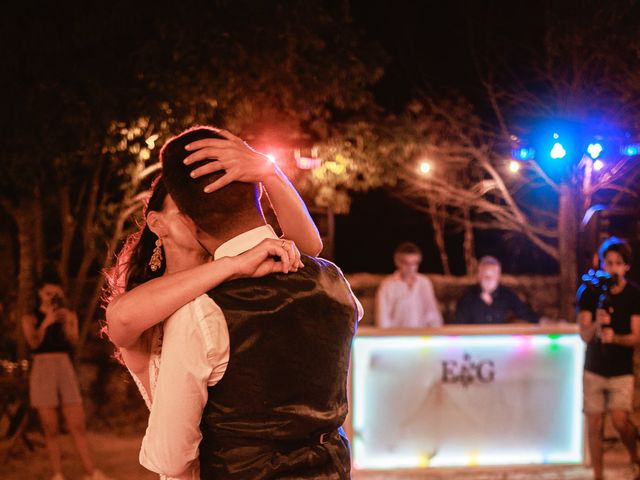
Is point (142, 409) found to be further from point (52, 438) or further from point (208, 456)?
point (208, 456)

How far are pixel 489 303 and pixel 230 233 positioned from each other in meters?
6.39

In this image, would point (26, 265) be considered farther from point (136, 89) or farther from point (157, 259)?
point (157, 259)

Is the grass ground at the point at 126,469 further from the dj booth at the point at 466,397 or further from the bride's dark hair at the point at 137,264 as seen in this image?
the bride's dark hair at the point at 137,264

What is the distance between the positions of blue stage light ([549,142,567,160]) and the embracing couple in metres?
7.72

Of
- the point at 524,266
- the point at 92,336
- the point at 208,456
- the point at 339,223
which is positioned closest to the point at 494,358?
the point at 208,456

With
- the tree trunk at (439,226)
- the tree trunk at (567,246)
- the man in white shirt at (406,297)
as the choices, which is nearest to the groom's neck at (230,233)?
the man in white shirt at (406,297)

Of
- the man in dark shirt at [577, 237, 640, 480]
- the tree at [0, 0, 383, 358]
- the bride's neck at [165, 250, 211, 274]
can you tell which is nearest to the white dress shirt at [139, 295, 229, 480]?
the bride's neck at [165, 250, 211, 274]

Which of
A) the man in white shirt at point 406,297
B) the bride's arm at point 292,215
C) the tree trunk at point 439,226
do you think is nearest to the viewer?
the bride's arm at point 292,215

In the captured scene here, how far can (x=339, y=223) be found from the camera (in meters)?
21.8

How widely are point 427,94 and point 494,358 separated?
7.49 metres

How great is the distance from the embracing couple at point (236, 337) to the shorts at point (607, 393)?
4.66m

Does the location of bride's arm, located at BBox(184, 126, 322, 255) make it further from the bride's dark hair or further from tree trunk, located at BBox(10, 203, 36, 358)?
tree trunk, located at BBox(10, 203, 36, 358)

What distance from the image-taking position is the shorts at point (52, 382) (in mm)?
6688

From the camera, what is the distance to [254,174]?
6.75 ft
